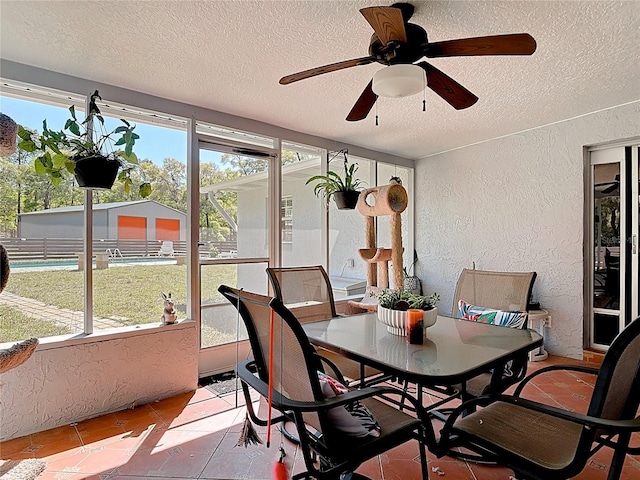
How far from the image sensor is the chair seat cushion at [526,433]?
138 centimetres

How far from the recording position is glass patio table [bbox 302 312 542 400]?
151 cm

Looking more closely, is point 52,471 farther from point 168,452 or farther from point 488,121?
point 488,121

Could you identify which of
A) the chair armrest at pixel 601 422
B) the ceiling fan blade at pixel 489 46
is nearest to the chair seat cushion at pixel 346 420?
the chair armrest at pixel 601 422

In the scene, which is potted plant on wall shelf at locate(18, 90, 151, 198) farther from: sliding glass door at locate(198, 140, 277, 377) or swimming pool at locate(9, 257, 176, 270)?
sliding glass door at locate(198, 140, 277, 377)

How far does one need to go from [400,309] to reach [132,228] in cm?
225

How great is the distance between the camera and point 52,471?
78.0 inches

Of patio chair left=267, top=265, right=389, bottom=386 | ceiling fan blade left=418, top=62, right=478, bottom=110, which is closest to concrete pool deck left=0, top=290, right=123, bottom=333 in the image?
patio chair left=267, top=265, right=389, bottom=386

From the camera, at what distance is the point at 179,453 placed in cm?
216

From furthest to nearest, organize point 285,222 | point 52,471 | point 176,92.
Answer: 1. point 285,222
2. point 176,92
3. point 52,471

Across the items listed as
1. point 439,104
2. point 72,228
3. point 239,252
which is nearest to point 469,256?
point 439,104

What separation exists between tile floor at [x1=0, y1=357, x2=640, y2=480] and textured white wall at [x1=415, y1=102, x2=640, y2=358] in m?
1.41

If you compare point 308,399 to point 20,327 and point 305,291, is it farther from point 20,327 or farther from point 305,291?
point 20,327

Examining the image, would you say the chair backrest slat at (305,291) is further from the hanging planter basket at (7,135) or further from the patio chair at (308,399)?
the hanging planter basket at (7,135)

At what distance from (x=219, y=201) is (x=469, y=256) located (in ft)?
10.1
